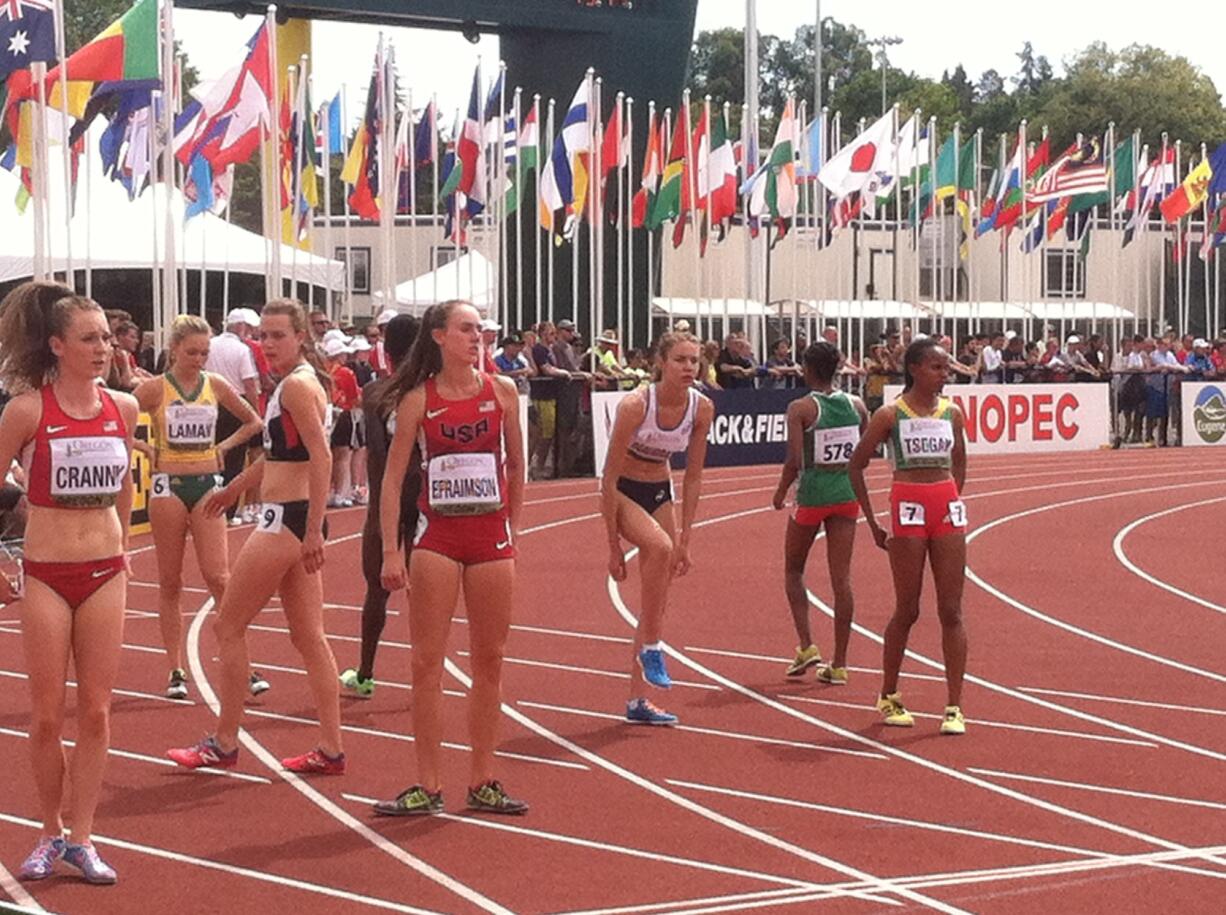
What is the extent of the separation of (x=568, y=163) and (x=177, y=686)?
77.7ft

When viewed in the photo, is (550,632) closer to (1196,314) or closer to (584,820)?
(584,820)

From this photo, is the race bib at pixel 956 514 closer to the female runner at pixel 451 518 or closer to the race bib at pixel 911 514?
the race bib at pixel 911 514

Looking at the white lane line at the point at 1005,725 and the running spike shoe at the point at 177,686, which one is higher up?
the running spike shoe at the point at 177,686

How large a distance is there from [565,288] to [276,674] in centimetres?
2840

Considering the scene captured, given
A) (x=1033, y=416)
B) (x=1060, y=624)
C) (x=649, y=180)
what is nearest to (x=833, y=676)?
(x=1060, y=624)

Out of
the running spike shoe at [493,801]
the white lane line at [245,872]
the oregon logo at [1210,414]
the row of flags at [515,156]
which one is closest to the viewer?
the white lane line at [245,872]

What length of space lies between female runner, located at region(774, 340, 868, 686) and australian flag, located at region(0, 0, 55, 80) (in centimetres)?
1079

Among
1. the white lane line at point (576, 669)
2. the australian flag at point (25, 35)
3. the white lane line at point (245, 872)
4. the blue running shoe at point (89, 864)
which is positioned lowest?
the white lane line at point (576, 669)

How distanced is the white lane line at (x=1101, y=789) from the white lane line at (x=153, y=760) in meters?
3.05

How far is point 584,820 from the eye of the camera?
877cm

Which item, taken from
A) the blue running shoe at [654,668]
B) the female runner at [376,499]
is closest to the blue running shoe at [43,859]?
the female runner at [376,499]

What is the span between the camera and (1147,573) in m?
18.7

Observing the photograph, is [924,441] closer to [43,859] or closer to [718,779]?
[718,779]

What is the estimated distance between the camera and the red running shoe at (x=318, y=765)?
955 cm
